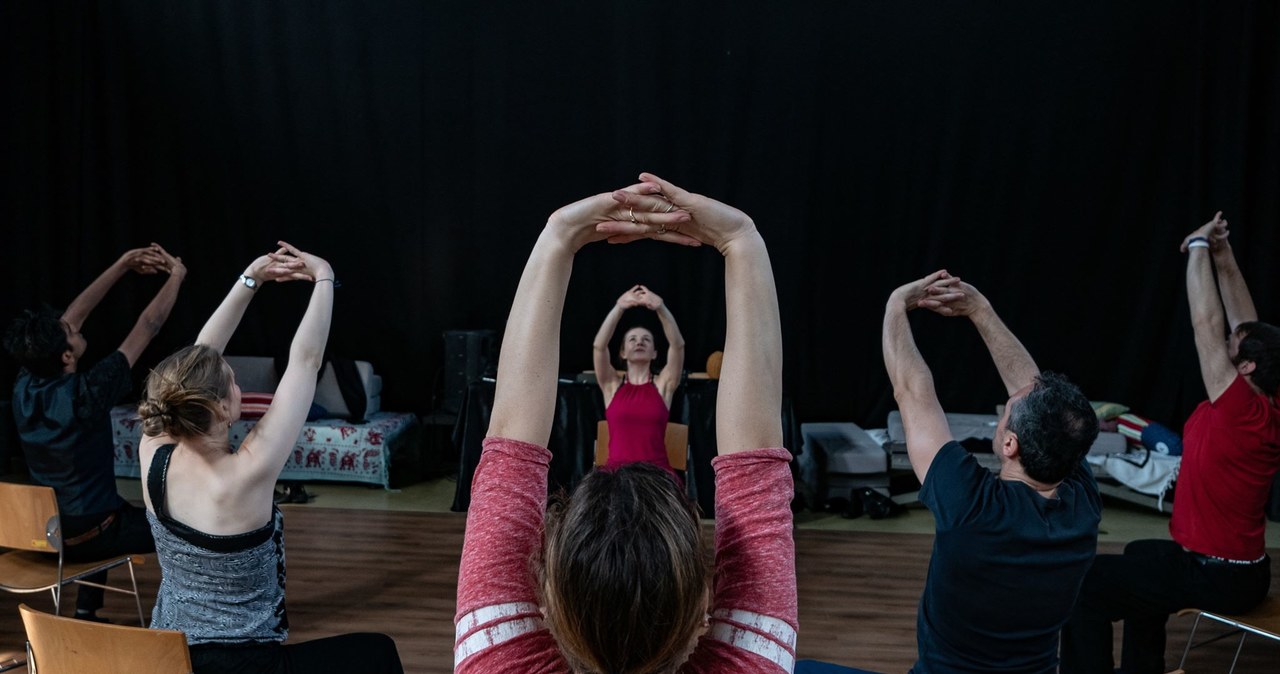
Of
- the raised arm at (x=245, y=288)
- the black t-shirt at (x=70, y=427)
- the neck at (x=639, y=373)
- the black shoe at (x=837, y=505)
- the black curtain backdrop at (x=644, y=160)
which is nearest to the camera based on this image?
the raised arm at (x=245, y=288)

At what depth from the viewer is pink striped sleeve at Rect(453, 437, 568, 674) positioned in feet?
2.32

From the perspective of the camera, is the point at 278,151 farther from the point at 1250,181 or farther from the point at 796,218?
the point at 1250,181

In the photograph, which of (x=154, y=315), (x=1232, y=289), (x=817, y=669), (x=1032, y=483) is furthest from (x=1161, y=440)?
(x=154, y=315)

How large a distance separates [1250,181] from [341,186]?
20.5 feet

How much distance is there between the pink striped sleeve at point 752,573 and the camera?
709 millimetres

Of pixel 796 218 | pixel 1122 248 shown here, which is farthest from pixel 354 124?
pixel 1122 248

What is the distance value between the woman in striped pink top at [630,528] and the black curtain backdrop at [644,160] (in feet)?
17.1

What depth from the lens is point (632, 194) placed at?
0.87 m

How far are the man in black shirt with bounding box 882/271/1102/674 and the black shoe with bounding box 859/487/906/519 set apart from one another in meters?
3.16

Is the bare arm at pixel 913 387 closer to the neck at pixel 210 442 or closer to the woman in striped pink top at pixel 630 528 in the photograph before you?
the woman in striped pink top at pixel 630 528

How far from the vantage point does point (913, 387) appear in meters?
1.79

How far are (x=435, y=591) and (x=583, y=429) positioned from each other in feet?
4.70

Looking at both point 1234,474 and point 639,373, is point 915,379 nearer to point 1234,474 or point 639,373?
point 1234,474

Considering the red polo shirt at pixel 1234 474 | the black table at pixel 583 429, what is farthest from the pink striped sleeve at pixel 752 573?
the black table at pixel 583 429
